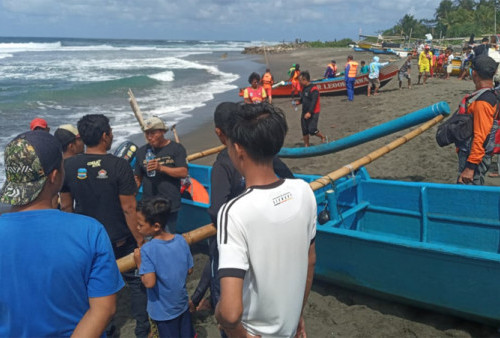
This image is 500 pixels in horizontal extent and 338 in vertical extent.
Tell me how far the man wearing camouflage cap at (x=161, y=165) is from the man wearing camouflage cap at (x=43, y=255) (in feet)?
6.96

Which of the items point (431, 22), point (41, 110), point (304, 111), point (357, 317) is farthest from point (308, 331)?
point (431, 22)

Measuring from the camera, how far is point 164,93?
851 inches

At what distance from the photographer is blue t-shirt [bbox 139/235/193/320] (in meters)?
2.80

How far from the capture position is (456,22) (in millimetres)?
62781

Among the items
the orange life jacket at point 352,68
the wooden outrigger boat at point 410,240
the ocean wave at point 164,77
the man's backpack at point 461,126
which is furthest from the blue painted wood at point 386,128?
the ocean wave at point 164,77

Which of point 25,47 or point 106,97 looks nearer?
point 106,97

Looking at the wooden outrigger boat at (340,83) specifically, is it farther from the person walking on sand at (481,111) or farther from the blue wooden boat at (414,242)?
the person walking on sand at (481,111)

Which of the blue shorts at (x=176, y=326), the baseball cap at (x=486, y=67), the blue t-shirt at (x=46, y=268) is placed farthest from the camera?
the baseball cap at (x=486, y=67)

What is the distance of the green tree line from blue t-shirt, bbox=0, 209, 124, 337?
160 feet

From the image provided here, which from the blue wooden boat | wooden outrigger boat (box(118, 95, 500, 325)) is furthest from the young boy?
the blue wooden boat

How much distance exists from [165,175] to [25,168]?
2353 mm

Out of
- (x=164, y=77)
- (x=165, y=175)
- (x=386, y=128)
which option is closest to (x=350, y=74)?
(x=386, y=128)

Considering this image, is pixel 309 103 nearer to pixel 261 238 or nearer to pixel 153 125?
pixel 153 125

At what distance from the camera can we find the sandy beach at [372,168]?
366 centimetres
